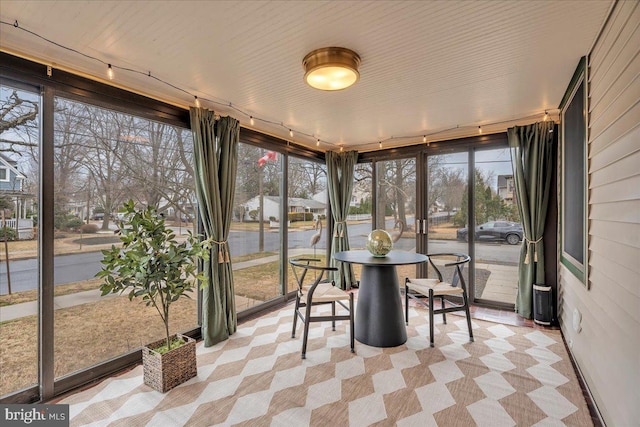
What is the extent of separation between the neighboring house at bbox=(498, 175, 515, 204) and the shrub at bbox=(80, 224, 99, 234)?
427 cm

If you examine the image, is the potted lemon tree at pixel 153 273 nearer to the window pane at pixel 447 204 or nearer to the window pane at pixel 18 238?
the window pane at pixel 18 238

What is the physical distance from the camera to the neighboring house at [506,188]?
3764 mm

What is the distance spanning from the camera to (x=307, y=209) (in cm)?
468

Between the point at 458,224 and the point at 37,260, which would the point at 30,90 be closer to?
the point at 37,260

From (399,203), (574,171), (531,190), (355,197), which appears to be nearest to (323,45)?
(574,171)

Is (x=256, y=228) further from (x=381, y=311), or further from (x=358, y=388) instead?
(x=358, y=388)

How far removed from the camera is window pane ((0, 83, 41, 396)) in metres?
1.99

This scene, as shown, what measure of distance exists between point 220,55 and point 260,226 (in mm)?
2182

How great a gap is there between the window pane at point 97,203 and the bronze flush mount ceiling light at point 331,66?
1540mm

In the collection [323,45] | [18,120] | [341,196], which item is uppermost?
[323,45]

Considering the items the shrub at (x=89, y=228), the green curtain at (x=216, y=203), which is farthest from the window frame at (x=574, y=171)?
the shrub at (x=89, y=228)

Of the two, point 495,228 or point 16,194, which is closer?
point 16,194

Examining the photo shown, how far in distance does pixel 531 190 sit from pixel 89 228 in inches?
169

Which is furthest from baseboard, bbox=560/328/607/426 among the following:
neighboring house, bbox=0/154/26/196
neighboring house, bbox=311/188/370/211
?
neighboring house, bbox=0/154/26/196
